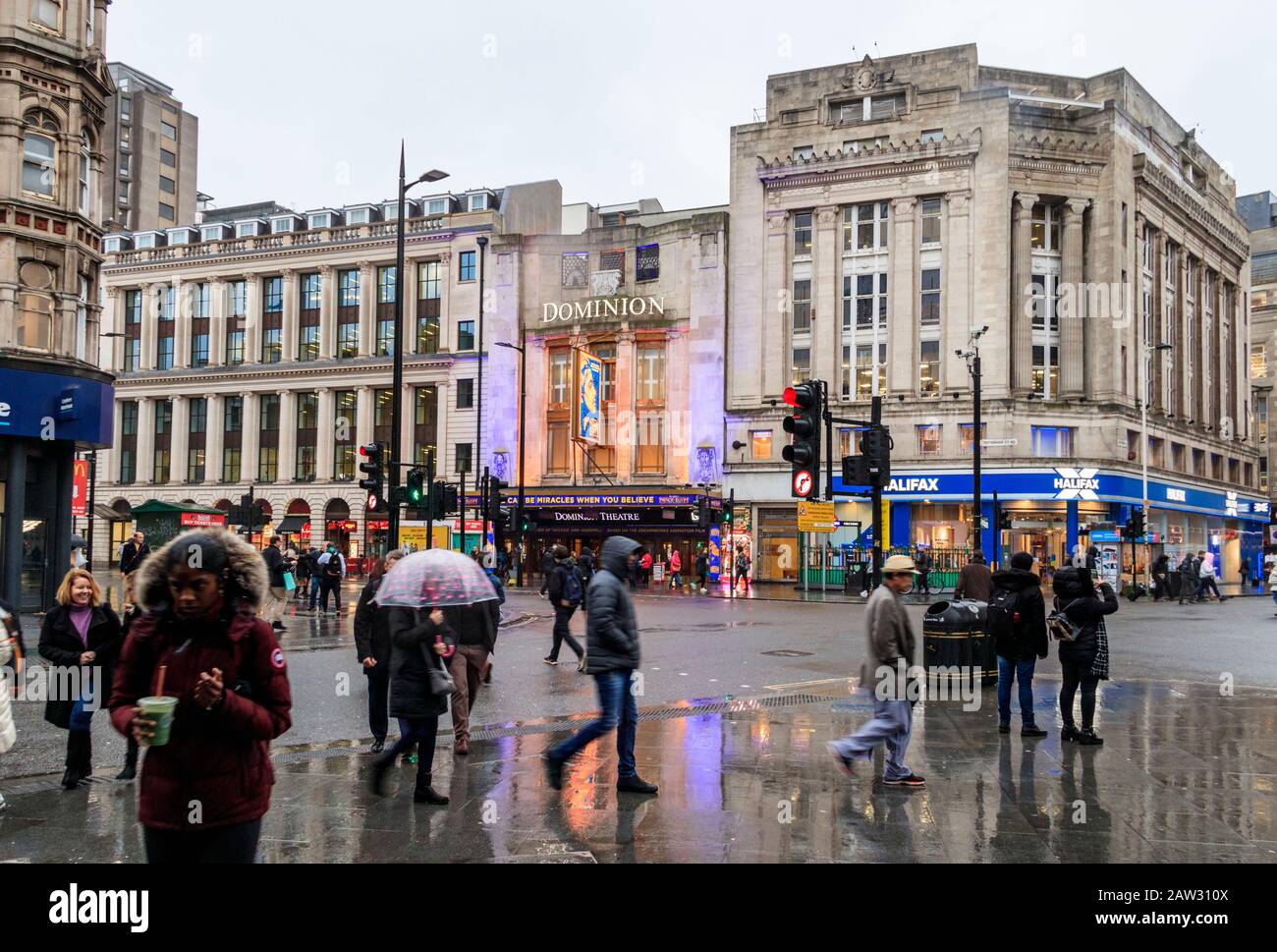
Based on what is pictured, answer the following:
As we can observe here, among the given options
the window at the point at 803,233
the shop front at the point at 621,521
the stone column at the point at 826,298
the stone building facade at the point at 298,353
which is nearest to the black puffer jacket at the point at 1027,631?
the shop front at the point at 621,521

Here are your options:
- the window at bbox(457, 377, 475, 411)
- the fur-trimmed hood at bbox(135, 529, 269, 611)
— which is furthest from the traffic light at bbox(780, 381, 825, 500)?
the window at bbox(457, 377, 475, 411)

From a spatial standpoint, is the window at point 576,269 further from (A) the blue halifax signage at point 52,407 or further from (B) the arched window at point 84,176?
(A) the blue halifax signage at point 52,407

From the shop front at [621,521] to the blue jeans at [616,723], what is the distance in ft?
127

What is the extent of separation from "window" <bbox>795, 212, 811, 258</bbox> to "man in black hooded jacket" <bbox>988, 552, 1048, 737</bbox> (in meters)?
40.1

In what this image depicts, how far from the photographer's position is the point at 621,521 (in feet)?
161

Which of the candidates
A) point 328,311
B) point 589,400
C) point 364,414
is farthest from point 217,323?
point 589,400

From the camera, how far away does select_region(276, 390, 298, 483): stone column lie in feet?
197

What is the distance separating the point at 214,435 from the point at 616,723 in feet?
199

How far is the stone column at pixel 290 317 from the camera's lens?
2372 inches

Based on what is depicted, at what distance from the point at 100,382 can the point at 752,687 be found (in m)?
18.7

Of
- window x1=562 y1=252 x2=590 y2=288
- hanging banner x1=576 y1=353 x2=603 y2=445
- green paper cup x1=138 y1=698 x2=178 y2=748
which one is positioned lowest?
green paper cup x1=138 y1=698 x2=178 y2=748

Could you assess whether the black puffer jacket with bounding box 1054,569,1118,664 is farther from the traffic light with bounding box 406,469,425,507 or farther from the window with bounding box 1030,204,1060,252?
the window with bounding box 1030,204,1060,252

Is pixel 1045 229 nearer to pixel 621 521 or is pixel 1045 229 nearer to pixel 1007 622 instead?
pixel 621 521
